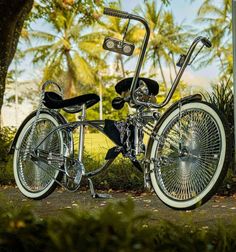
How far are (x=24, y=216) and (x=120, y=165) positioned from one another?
4517 millimetres

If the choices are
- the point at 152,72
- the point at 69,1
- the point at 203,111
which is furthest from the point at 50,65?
the point at 203,111

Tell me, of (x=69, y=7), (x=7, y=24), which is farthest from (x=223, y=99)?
(x=69, y=7)

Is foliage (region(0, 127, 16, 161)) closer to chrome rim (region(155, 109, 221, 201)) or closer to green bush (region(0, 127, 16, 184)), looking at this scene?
green bush (region(0, 127, 16, 184))

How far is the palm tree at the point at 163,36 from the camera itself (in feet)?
122

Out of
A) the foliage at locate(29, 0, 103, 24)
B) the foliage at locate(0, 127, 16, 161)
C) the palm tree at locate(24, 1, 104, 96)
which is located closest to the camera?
the foliage at locate(0, 127, 16, 161)

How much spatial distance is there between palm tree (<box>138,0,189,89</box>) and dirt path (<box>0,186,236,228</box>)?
3276cm

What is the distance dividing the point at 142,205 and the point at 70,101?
3.14 feet

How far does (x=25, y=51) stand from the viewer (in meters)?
33.9

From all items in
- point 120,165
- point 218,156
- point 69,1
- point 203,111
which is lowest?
point 120,165

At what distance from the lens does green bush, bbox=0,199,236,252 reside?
1249 mm

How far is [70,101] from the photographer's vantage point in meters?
4.08

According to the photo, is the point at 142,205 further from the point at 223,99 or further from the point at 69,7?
the point at 69,7

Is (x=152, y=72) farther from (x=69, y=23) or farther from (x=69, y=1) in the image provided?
(x=69, y=1)

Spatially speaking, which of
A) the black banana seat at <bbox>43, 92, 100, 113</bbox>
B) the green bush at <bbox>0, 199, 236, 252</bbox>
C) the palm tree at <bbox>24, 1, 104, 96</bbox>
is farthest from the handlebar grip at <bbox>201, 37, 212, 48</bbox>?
the palm tree at <bbox>24, 1, 104, 96</bbox>
